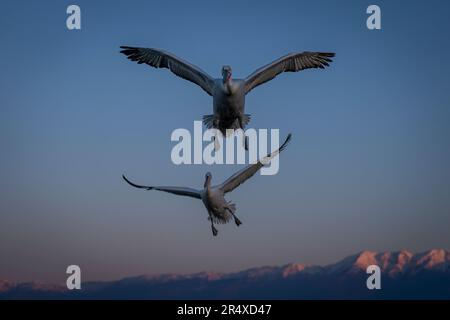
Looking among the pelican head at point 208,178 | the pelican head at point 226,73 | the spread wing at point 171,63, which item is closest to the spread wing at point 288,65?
the pelican head at point 226,73

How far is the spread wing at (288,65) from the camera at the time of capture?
40.8 feet

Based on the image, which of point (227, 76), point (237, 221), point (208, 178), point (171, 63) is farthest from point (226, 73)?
point (237, 221)

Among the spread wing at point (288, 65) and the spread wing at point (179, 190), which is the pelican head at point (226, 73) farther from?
the spread wing at point (179, 190)

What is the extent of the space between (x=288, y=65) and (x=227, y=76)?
1.30m

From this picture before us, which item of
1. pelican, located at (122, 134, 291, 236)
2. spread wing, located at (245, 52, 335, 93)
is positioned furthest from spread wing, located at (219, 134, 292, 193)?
spread wing, located at (245, 52, 335, 93)

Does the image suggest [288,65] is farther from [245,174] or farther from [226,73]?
[245,174]

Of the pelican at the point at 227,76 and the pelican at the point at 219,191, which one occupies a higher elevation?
the pelican at the point at 227,76

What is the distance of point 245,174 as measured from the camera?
12.0m

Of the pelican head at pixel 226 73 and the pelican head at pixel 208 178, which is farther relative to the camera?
the pelican head at pixel 208 178

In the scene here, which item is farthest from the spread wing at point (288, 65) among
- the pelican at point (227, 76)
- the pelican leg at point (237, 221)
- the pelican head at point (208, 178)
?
the pelican leg at point (237, 221)

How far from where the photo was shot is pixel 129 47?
13336 mm

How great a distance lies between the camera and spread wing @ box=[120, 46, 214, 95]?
12477mm

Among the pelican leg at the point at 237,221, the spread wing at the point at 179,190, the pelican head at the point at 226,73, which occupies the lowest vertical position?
the pelican leg at the point at 237,221
